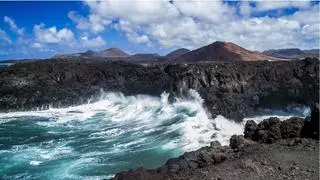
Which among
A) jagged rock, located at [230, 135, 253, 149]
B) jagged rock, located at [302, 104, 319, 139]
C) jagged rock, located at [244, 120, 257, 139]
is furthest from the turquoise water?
jagged rock, located at [302, 104, 319, 139]

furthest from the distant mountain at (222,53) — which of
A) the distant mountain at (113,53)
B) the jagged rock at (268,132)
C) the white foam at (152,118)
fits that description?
the distant mountain at (113,53)

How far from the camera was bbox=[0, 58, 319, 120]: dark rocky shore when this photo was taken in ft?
115

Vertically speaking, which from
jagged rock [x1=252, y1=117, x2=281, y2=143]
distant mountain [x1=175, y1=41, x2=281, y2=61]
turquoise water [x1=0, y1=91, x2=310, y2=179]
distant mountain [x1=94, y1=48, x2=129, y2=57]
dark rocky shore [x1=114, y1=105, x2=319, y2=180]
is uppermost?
distant mountain [x1=94, y1=48, x2=129, y2=57]

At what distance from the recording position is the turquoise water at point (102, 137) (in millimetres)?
20078

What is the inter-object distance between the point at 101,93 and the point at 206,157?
1171 inches

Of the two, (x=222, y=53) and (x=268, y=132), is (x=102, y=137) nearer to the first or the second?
(x=268, y=132)

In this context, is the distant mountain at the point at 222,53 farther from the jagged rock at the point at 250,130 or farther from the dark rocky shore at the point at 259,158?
the dark rocky shore at the point at 259,158

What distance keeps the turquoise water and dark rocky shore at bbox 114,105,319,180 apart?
182 inches

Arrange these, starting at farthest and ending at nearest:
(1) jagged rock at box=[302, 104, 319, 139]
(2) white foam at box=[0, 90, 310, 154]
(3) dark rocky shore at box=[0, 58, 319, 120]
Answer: (3) dark rocky shore at box=[0, 58, 319, 120] → (2) white foam at box=[0, 90, 310, 154] → (1) jagged rock at box=[302, 104, 319, 139]

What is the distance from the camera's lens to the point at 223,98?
3269cm

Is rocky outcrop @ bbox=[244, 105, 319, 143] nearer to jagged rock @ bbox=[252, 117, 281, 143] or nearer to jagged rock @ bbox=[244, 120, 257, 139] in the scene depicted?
jagged rock @ bbox=[252, 117, 281, 143]

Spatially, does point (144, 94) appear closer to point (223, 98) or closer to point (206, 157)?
point (223, 98)

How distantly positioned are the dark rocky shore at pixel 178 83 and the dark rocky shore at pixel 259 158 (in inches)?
571

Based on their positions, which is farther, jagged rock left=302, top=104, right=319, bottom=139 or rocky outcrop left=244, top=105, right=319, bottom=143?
rocky outcrop left=244, top=105, right=319, bottom=143
